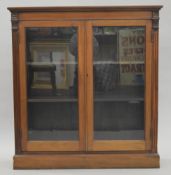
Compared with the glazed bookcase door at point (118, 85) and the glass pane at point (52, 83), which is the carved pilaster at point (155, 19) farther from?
the glass pane at point (52, 83)

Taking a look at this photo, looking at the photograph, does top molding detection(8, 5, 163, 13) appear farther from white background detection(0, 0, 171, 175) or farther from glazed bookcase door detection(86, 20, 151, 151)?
white background detection(0, 0, 171, 175)

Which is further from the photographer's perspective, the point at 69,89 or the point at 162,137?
the point at 162,137

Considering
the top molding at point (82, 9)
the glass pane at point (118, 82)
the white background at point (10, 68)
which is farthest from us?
the white background at point (10, 68)

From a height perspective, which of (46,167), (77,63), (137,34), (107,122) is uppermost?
(137,34)

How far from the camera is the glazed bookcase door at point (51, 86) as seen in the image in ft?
11.8

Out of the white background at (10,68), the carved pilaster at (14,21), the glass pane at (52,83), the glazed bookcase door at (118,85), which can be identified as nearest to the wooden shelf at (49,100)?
the glass pane at (52,83)

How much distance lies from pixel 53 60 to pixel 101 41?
444 mm

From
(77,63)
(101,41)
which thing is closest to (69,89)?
(77,63)

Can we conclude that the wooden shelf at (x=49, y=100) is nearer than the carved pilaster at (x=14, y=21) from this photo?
No

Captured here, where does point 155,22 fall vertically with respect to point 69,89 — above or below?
above

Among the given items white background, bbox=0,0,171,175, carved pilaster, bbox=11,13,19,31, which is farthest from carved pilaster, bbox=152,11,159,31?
carved pilaster, bbox=11,13,19,31

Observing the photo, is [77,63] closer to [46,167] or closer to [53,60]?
[53,60]

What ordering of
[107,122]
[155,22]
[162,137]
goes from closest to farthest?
[155,22] → [107,122] → [162,137]

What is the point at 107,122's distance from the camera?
3785mm
